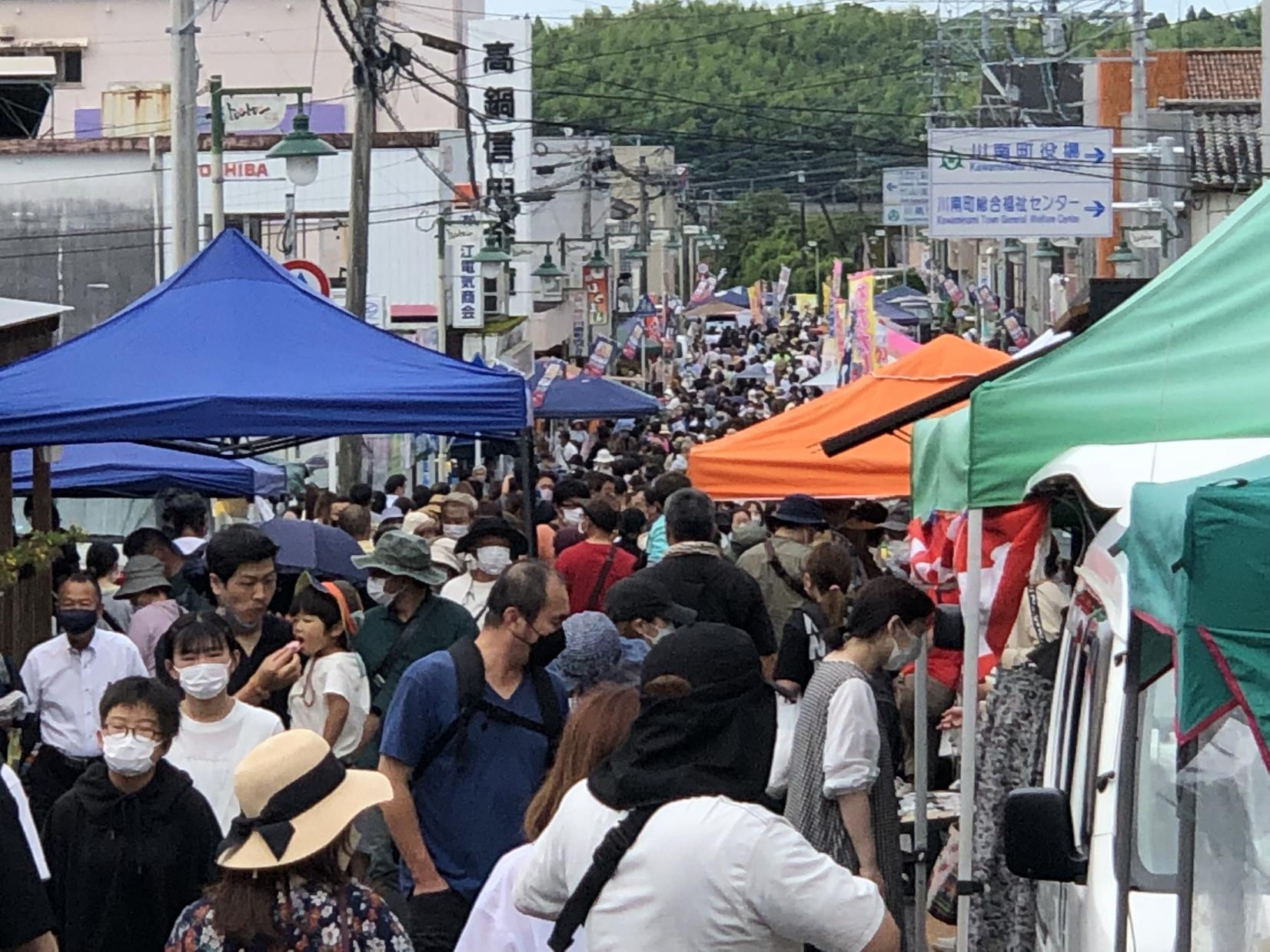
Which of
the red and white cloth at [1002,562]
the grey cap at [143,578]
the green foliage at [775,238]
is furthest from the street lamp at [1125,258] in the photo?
the green foliage at [775,238]

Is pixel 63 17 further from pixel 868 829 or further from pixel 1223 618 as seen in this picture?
pixel 1223 618

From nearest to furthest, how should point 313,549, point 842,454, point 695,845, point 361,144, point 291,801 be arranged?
1. point 695,845
2. point 291,801
3. point 313,549
4. point 842,454
5. point 361,144

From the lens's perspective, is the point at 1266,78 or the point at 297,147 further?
the point at 1266,78

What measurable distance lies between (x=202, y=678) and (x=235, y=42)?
5074 centimetres

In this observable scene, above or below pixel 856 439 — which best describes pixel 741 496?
below

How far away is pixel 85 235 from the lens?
120ft

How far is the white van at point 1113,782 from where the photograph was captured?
437 centimetres

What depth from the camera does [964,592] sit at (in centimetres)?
640

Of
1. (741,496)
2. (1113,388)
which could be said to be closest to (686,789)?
(1113,388)

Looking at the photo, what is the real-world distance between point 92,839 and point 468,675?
1.12 m

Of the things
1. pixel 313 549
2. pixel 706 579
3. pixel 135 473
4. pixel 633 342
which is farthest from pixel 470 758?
pixel 633 342

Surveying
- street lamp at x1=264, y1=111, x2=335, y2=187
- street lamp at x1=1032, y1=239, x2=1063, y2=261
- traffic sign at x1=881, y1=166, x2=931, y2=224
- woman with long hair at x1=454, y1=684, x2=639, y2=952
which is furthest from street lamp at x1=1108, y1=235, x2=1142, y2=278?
woman with long hair at x1=454, y1=684, x2=639, y2=952

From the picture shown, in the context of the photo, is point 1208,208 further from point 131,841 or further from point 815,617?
point 131,841

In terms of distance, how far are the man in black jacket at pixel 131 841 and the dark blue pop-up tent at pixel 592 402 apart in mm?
18946
